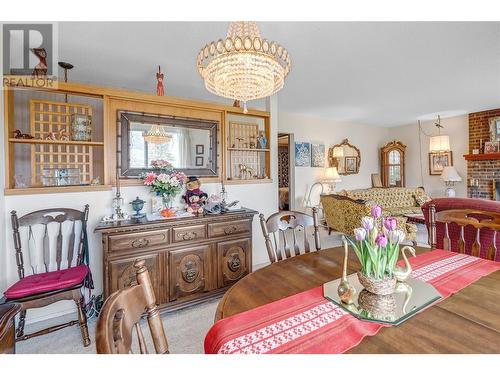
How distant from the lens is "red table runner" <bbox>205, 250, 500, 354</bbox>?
74 centimetres

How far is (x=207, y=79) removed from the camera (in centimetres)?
172

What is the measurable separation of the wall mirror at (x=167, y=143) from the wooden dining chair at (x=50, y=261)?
66cm

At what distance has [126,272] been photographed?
6.50 ft

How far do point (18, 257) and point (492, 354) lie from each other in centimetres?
275

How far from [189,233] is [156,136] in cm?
111

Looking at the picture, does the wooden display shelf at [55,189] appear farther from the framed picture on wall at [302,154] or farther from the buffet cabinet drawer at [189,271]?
the framed picture on wall at [302,154]

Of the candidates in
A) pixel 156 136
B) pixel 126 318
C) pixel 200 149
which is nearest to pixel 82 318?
pixel 126 318

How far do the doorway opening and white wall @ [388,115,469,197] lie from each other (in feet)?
10.2

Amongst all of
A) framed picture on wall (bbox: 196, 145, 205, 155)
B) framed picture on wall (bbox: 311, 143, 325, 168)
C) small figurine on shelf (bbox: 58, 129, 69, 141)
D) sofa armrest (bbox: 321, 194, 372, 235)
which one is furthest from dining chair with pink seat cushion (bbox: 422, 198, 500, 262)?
framed picture on wall (bbox: 311, 143, 325, 168)

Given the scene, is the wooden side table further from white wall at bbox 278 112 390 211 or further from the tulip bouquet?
white wall at bbox 278 112 390 211

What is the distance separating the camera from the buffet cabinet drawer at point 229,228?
2361 millimetres

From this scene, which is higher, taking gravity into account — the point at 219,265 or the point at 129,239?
the point at 129,239
